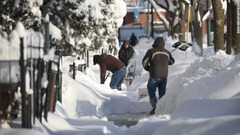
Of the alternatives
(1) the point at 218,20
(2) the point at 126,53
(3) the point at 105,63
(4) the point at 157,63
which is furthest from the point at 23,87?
(2) the point at 126,53

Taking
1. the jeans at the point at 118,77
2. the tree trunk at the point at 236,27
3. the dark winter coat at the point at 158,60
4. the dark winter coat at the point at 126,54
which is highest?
the tree trunk at the point at 236,27

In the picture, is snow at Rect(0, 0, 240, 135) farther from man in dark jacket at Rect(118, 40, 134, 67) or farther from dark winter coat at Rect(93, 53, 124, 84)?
man in dark jacket at Rect(118, 40, 134, 67)

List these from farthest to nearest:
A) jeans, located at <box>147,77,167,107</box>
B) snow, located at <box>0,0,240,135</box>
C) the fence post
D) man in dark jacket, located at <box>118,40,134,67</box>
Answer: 1. man in dark jacket, located at <box>118,40,134,67</box>
2. jeans, located at <box>147,77,167,107</box>
3. snow, located at <box>0,0,240,135</box>
4. the fence post

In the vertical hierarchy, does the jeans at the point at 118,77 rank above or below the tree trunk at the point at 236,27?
below

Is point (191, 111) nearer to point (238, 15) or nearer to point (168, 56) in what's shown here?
point (168, 56)

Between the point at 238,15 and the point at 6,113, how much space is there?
10.3 metres

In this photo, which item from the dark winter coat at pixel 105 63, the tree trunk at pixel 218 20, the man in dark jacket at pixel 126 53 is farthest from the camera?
the man in dark jacket at pixel 126 53

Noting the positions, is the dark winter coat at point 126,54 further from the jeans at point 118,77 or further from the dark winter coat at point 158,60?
the dark winter coat at point 158,60

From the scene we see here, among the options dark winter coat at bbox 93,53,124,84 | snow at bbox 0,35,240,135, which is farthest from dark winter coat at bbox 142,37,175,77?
dark winter coat at bbox 93,53,124,84

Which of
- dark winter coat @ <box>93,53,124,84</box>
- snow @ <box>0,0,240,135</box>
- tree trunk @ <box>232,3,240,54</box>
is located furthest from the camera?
dark winter coat @ <box>93,53,124,84</box>

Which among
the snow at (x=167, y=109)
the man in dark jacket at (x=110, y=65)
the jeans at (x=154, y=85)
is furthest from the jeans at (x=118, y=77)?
the jeans at (x=154, y=85)

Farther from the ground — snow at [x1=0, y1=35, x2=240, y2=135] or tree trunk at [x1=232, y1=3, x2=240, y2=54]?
tree trunk at [x1=232, y1=3, x2=240, y2=54]

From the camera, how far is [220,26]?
61.2 feet

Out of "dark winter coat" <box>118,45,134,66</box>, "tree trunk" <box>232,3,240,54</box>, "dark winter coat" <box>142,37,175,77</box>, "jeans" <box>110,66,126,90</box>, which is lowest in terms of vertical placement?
"jeans" <box>110,66,126,90</box>
